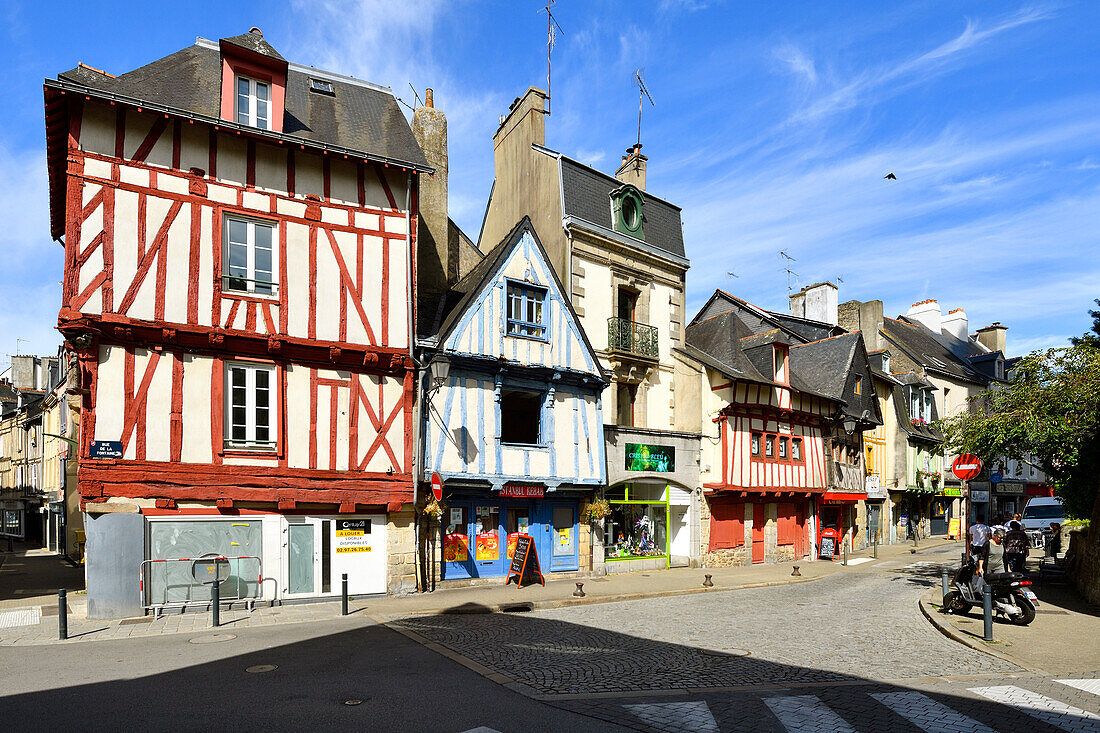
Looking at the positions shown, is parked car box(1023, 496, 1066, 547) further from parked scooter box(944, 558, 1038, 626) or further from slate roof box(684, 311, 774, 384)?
parked scooter box(944, 558, 1038, 626)

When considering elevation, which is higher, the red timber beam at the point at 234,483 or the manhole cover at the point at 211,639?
the red timber beam at the point at 234,483

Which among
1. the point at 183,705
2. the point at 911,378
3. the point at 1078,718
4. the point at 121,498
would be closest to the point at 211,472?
the point at 121,498

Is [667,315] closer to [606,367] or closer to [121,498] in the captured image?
[606,367]

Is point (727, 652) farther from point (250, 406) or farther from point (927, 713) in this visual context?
point (250, 406)

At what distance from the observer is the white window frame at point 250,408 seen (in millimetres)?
13047

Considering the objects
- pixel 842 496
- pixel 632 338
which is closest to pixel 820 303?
pixel 842 496

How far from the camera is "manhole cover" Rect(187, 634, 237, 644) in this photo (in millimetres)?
9703

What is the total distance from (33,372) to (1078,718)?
44.6 m

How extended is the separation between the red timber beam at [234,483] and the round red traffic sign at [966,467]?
10279mm

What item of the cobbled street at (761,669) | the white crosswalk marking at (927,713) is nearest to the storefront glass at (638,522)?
the cobbled street at (761,669)

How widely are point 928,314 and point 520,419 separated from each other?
3420cm

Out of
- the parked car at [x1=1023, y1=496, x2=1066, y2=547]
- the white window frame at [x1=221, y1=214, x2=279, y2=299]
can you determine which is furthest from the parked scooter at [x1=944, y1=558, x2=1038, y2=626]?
the parked car at [x1=1023, y1=496, x2=1066, y2=547]

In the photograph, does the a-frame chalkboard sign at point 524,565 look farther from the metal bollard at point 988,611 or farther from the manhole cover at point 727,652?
the metal bollard at point 988,611

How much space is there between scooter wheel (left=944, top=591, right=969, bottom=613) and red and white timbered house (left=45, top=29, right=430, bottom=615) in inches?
379
